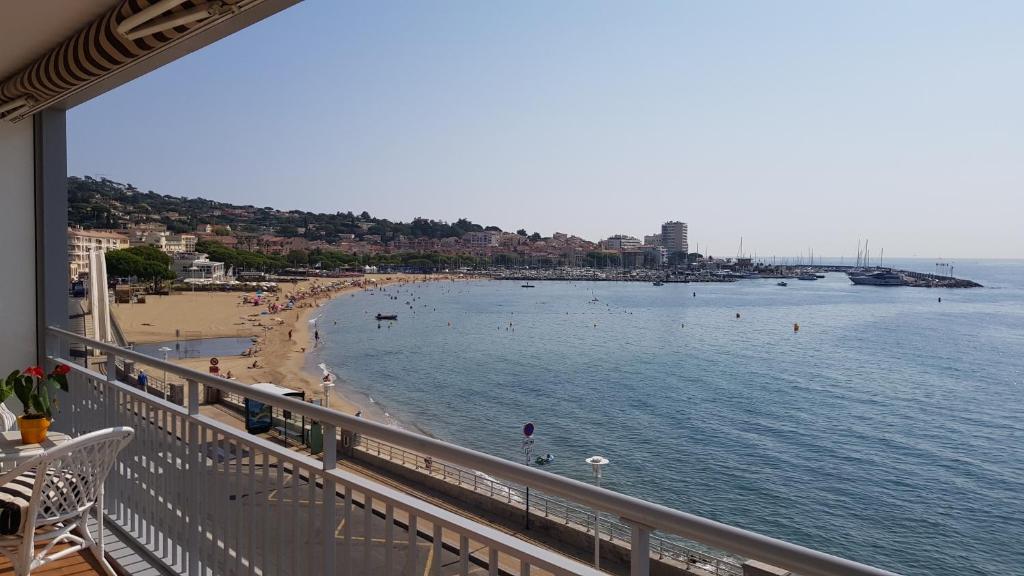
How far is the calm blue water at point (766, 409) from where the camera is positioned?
1794 centimetres

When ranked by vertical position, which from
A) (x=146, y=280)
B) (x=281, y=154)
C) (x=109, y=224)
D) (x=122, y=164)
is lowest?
(x=146, y=280)

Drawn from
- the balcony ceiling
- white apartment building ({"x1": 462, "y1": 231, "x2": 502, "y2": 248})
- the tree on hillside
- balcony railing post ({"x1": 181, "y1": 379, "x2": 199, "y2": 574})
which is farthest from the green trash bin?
white apartment building ({"x1": 462, "y1": 231, "x2": 502, "y2": 248})

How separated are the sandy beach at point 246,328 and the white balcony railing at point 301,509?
69.0 feet

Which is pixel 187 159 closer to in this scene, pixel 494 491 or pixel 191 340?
pixel 191 340

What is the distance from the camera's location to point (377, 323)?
51.5 m

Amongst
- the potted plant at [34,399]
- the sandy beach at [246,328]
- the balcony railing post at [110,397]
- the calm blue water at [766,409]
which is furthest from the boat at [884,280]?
the potted plant at [34,399]

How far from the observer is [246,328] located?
4459 centimetres

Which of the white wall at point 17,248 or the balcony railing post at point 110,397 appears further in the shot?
the white wall at point 17,248

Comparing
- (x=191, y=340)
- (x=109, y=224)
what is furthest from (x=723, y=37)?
(x=109, y=224)

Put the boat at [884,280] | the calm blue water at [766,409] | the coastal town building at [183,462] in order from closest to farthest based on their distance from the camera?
1. the coastal town building at [183,462]
2. the calm blue water at [766,409]
3. the boat at [884,280]

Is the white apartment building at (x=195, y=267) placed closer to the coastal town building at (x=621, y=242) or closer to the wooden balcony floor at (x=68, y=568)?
the wooden balcony floor at (x=68, y=568)

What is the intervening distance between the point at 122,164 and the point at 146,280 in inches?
1249

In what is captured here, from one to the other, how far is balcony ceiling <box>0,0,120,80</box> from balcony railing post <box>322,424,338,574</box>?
1.97m

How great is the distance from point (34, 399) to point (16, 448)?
0.68ft
